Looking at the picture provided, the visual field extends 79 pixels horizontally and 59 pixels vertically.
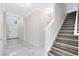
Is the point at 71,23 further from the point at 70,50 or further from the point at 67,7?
the point at 70,50

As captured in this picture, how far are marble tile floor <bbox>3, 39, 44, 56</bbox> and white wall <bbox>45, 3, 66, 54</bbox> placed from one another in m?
0.21

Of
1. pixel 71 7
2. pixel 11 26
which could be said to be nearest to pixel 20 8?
pixel 11 26

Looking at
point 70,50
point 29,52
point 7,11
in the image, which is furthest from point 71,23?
point 7,11

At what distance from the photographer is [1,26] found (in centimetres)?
212

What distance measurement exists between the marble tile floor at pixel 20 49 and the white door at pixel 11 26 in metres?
0.11

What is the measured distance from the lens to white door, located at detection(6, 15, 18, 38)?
2.13 m

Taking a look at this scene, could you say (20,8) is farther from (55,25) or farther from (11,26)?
(55,25)

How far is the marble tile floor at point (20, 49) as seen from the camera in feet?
6.97

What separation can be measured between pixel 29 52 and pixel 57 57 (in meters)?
0.54

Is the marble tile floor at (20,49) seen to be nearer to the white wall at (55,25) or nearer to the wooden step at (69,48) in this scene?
the white wall at (55,25)

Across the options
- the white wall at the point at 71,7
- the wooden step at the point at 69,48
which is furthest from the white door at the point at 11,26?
the white wall at the point at 71,7

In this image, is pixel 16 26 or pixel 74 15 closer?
pixel 16 26

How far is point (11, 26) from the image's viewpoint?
84.2 inches

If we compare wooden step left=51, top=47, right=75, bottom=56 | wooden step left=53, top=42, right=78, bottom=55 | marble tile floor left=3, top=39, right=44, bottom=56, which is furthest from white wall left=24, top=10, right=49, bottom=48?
wooden step left=53, top=42, right=78, bottom=55
